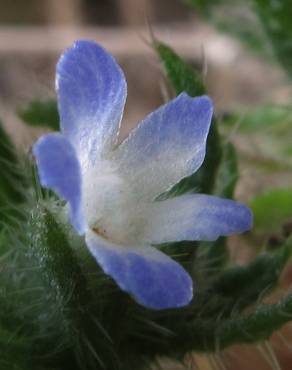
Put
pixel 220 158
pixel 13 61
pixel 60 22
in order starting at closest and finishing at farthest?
pixel 220 158
pixel 13 61
pixel 60 22

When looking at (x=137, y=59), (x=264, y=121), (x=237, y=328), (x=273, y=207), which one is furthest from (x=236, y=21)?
(x=137, y=59)

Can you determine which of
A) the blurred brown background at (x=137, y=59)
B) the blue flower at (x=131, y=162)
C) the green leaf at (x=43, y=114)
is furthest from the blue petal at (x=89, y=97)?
the blurred brown background at (x=137, y=59)

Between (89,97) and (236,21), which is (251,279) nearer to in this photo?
(89,97)

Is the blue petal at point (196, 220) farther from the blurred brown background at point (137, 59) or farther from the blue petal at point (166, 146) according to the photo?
the blurred brown background at point (137, 59)

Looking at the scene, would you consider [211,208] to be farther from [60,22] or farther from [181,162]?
[60,22]

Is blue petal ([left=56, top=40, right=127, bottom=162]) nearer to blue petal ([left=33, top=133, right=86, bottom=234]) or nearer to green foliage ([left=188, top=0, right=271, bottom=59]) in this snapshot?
blue petal ([left=33, top=133, right=86, bottom=234])

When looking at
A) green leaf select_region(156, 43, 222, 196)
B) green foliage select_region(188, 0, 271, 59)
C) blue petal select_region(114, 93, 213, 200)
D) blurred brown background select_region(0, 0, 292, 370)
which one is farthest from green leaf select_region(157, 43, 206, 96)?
blurred brown background select_region(0, 0, 292, 370)

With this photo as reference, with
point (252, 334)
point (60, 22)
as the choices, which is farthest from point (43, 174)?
point (60, 22)
